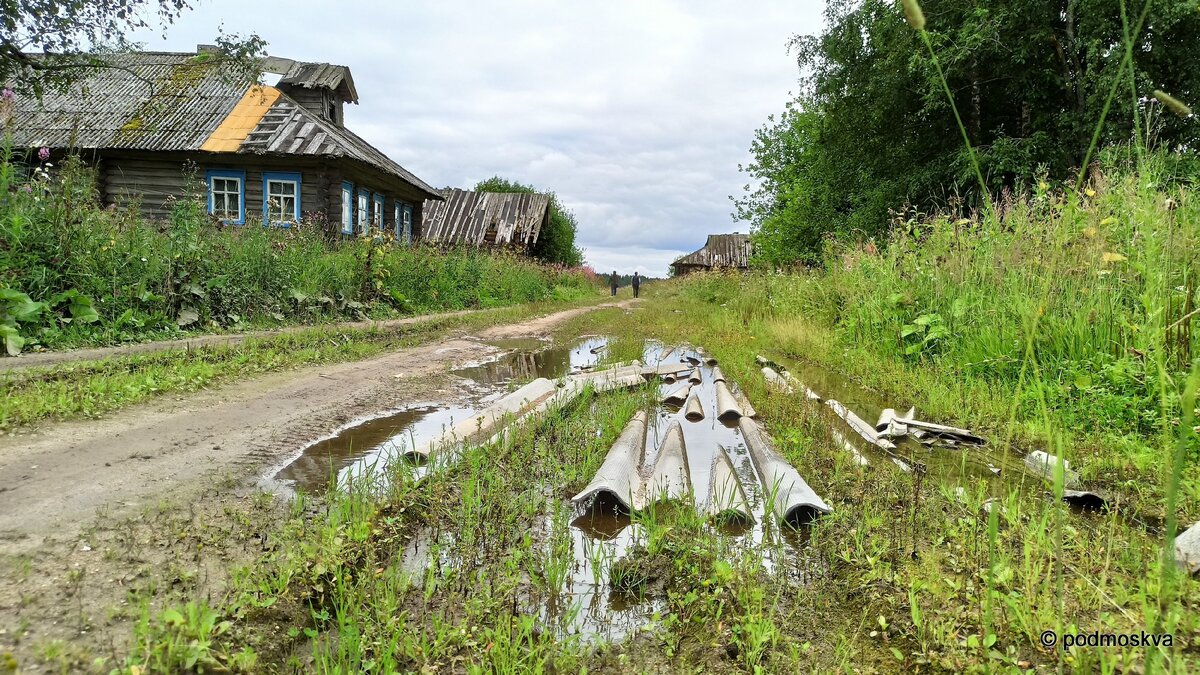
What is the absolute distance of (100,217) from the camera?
24.2 ft

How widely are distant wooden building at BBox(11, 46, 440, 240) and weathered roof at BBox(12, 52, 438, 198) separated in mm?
29

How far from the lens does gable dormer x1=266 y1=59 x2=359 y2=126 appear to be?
1936cm

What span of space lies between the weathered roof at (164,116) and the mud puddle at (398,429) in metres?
10.5

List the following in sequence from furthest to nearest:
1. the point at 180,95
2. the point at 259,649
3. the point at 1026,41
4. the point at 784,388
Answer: the point at 180,95, the point at 1026,41, the point at 784,388, the point at 259,649

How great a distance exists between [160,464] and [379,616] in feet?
6.23

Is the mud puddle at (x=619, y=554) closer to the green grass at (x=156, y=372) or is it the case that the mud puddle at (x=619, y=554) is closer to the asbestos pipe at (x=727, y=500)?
the asbestos pipe at (x=727, y=500)

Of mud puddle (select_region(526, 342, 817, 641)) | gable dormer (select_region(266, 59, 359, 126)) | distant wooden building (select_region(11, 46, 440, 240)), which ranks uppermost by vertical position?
gable dormer (select_region(266, 59, 359, 126))

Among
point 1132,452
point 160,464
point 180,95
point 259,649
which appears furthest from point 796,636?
point 180,95

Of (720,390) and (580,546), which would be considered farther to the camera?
(720,390)

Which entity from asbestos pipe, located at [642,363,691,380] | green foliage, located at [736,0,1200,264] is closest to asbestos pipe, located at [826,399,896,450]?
asbestos pipe, located at [642,363,691,380]

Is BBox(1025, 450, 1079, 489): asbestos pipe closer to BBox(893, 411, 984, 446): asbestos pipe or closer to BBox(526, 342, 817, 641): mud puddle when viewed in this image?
BBox(893, 411, 984, 446): asbestos pipe

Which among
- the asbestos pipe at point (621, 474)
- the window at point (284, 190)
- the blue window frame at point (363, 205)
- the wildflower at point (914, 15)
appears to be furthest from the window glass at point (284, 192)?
the wildflower at point (914, 15)

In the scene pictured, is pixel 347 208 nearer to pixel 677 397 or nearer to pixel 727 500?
pixel 677 397

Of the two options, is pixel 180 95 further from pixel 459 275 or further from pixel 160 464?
pixel 160 464
